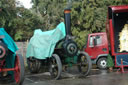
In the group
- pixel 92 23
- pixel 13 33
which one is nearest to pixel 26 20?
pixel 13 33

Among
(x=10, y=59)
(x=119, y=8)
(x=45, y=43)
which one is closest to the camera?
(x=10, y=59)

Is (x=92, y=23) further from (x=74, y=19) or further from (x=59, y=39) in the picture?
(x=59, y=39)

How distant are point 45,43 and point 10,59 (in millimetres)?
2552

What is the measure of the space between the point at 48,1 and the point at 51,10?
2.29 meters

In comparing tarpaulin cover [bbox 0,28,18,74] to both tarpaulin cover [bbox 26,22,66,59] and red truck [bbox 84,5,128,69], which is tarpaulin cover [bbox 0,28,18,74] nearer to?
tarpaulin cover [bbox 26,22,66,59]

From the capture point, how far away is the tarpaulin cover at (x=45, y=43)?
9.02m

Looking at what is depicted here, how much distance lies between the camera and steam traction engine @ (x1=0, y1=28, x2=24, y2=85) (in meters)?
6.34

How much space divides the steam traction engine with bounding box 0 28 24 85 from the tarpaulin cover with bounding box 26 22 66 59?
1.99 meters

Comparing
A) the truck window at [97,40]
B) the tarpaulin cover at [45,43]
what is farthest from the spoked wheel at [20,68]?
the truck window at [97,40]

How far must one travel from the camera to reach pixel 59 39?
9.23 m

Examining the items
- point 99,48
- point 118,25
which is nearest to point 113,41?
point 118,25

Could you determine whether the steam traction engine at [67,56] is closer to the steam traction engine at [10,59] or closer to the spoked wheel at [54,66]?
the spoked wheel at [54,66]

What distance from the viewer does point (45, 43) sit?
9.59 m

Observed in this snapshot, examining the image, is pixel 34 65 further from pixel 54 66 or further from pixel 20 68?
pixel 20 68
